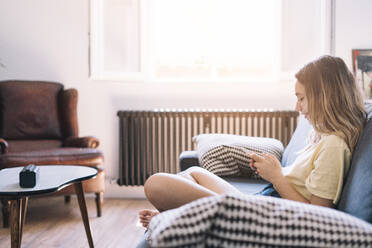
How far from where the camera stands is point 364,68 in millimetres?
3203

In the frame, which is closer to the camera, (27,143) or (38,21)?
(27,143)

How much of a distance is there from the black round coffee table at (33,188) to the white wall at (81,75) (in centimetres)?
139

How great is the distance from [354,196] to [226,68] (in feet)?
8.92

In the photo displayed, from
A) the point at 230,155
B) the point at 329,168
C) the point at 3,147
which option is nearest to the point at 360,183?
the point at 329,168

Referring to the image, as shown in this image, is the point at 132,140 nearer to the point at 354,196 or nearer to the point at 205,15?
the point at 205,15

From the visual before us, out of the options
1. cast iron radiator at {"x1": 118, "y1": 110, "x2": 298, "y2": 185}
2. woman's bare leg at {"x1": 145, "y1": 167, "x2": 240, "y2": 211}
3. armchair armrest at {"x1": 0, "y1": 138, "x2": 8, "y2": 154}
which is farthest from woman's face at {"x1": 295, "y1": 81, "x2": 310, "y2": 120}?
armchair armrest at {"x1": 0, "y1": 138, "x2": 8, "y2": 154}

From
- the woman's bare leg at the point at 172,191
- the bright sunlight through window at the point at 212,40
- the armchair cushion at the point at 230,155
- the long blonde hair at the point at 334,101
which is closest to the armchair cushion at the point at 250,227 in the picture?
the woman's bare leg at the point at 172,191

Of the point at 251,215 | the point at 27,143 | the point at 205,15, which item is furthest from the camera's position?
the point at 205,15

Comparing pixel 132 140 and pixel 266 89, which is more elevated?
pixel 266 89

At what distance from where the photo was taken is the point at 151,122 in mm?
3383

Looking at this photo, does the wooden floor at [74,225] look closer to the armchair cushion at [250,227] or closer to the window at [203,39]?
the window at [203,39]

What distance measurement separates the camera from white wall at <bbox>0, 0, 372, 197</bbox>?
3.50 metres

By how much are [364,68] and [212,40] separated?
4.44 ft

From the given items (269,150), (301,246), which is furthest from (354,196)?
(269,150)
